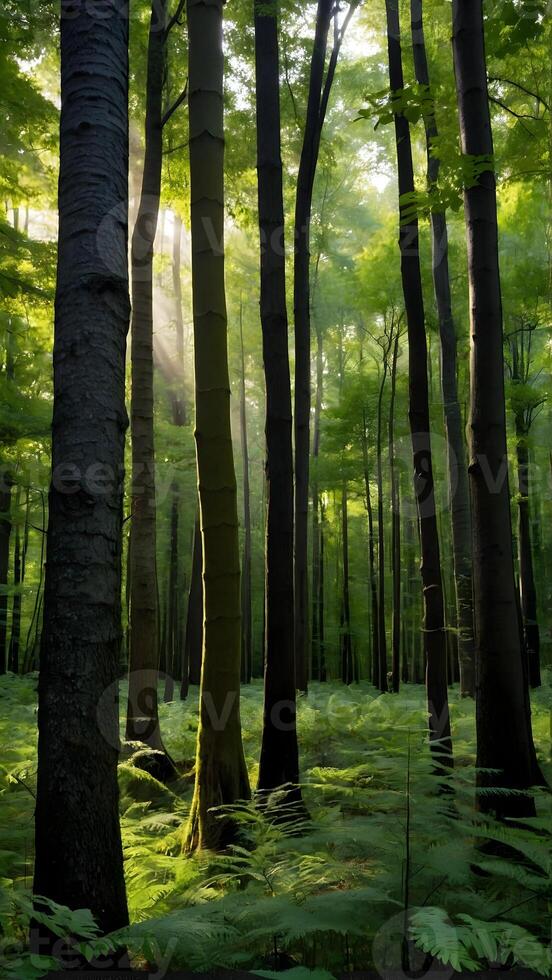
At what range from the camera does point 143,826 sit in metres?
4.29

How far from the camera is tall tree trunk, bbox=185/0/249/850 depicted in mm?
4250

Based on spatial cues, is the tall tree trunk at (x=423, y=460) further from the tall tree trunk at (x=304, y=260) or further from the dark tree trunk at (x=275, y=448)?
the dark tree trunk at (x=275, y=448)

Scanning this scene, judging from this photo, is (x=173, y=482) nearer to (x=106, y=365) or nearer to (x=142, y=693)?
(x=142, y=693)

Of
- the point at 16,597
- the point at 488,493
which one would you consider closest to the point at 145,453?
the point at 488,493

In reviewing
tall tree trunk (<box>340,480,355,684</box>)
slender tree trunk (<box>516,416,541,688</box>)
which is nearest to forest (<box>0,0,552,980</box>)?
slender tree trunk (<box>516,416,541,688</box>)

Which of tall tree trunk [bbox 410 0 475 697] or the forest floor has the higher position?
tall tree trunk [bbox 410 0 475 697]

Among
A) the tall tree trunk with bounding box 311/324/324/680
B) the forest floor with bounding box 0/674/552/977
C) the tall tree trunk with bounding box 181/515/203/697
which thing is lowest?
the forest floor with bounding box 0/674/552/977

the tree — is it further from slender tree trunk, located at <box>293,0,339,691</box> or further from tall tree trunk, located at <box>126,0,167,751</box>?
tall tree trunk, located at <box>126,0,167,751</box>

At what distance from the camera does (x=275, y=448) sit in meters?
5.03

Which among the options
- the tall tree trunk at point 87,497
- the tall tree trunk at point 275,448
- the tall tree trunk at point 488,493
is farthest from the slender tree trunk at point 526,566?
the tall tree trunk at point 87,497

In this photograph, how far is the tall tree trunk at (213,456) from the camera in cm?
425

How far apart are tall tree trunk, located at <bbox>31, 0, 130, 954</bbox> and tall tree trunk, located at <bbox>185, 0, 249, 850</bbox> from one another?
5.75 ft

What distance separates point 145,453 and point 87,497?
4578 millimetres

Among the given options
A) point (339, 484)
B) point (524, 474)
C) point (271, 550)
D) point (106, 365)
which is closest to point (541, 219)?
point (524, 474)
